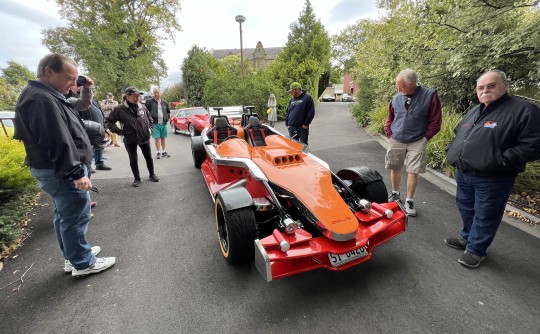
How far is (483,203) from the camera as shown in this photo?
2275mm

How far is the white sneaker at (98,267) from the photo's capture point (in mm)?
2385

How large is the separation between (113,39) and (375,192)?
987 inches

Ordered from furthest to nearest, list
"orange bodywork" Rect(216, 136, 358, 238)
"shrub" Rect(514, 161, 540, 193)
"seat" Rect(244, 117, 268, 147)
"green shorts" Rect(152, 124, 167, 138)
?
"green shorts" Rect(152, 124, 167, 138) < "seat" Rect(244, 117, 268, 147) < "shrub" Rect(514, 161, 540, 193) < "orange bodywork" Rect(216, 136, 358, 238)

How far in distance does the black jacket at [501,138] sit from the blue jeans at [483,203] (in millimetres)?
94

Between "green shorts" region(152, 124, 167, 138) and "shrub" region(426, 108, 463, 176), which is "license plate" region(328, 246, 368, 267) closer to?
"shrub" region(426, 108, 463, 176)

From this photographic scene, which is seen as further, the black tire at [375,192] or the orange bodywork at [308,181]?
the black tire at [375,192]

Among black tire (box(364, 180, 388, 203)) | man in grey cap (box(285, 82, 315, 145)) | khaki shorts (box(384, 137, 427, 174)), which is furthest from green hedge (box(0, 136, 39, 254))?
khaki shorts (box(384, 137, 427, 174))

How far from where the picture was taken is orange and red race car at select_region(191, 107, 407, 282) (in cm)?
197

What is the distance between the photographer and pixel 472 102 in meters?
5.73

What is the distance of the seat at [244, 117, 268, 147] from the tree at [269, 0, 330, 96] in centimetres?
1293

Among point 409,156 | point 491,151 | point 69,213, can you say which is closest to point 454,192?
point 409,156

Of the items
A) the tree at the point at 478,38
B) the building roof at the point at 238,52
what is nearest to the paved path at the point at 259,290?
the tree at the point at 478,38

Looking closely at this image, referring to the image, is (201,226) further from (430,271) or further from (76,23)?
(76,23)

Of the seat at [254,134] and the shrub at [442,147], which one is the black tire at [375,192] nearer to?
the seat at [254,134]
